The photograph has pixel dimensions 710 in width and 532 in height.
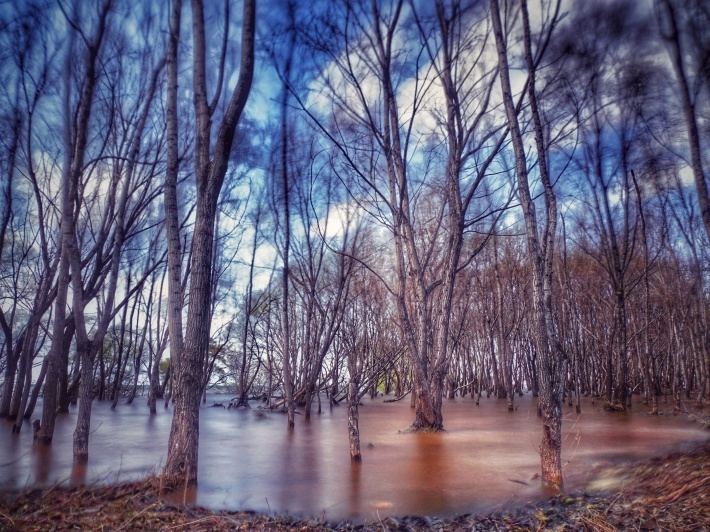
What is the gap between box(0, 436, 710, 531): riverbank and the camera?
3.84 m

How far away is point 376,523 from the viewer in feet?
13.2

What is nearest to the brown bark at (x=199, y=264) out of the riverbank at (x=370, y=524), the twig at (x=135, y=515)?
the riverbank at (x=370, y=524)

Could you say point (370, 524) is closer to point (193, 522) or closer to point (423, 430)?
point (193, 522)

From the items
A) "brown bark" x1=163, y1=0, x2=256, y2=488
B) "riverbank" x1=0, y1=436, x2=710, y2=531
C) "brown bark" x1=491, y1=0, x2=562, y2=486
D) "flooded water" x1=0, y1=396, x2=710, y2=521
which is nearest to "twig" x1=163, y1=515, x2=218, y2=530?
"riverbank" x1=0, y1=436, x2=710, y2=531

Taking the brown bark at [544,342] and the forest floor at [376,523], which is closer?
the forest floor at [376,523]

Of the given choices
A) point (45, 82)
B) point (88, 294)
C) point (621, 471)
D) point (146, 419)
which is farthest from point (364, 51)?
point (146, 419)

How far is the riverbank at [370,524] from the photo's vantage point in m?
3.84

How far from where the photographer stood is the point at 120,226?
682 centimetres

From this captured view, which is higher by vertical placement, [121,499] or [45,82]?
[45,82]

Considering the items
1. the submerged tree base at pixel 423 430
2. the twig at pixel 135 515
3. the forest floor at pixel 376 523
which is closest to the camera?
the twig at pixel 135 515

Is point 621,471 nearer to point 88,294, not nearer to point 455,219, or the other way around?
point 455,219

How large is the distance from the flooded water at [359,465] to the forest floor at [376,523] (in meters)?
0.27

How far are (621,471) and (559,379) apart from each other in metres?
1.59

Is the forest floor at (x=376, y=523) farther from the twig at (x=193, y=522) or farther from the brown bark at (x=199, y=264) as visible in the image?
the brown bark at (x=199, y=264)
